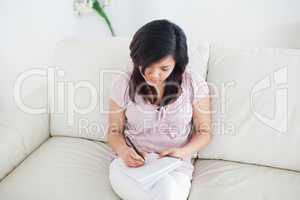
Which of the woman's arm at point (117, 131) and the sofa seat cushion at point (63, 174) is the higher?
the woman's arm at point (117, 131)

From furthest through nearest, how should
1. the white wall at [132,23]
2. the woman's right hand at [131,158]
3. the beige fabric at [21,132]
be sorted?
the white wall at [132,23] → the beige fabric at [21,132] → the woman's right hand at [131,158]

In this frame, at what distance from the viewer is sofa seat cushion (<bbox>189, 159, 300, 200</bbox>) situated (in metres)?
1.27

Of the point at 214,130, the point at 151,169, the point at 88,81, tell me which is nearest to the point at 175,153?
the point at 151,169

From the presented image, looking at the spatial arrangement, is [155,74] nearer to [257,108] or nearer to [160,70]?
[160,70]

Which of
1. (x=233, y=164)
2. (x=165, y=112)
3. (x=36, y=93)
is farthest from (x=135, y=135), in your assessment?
(x=36, y=93)

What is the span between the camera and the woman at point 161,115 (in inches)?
49.0

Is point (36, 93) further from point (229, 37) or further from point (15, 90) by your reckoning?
point (229, 37)

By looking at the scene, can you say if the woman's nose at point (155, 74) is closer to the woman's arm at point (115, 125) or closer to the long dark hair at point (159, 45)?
the long dark hair at point (159, 45)

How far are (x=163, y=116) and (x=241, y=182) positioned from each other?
38 centimetres

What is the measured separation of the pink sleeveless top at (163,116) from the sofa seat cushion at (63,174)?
0.66ft

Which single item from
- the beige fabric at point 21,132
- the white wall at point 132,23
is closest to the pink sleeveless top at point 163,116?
the beige fabric at point 21,132

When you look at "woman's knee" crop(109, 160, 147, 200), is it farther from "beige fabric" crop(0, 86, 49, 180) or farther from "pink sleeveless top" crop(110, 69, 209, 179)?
"beige fabric" crop(0, 86, 49, 180)

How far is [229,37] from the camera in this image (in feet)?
7.43

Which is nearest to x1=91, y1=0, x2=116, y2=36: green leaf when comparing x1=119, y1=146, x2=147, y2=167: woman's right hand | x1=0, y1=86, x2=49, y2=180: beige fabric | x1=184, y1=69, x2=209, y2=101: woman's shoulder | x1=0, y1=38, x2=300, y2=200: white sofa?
x1=0, y1=38, x2=300, y2=200: white sofa
